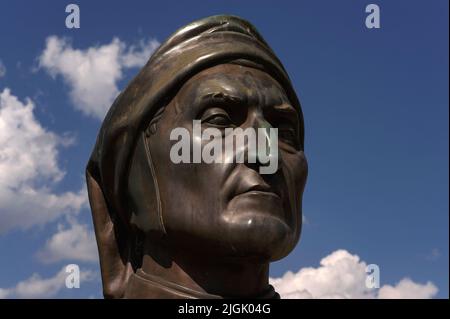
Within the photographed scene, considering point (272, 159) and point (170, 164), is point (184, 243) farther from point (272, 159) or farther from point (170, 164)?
point (272, 159)

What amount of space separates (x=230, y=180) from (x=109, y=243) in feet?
4.41

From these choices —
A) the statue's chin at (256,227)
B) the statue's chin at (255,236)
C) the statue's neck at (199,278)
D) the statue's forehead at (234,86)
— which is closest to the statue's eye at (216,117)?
the statue's forehead at (234,86)

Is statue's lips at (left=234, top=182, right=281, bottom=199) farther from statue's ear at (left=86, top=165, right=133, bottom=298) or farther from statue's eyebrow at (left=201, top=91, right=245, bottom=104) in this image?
statue's ear at (left=86, top=165, right=133, bottom=298)

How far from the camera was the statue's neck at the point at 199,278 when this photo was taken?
4434 mm

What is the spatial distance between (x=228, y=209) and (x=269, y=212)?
0.27 meters

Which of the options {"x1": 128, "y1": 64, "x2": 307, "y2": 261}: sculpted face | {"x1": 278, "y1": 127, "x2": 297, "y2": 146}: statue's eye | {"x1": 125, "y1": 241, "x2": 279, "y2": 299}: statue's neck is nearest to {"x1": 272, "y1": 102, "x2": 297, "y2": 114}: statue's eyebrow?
{"x1": 128, "y1": 64, "x2": 307, "y2": 261}: sculpted face

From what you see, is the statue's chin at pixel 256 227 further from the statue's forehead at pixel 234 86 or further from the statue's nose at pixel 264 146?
the statue's forehead at pixel 234 86

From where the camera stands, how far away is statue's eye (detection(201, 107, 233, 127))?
4473 mm

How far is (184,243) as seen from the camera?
14.6 feet

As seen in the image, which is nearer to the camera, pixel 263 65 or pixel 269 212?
pixel 269 212
